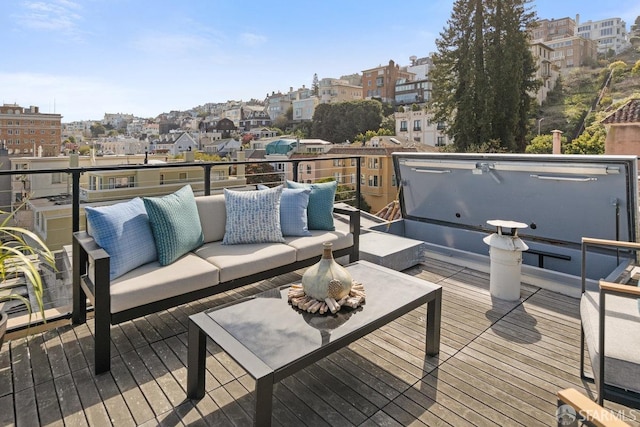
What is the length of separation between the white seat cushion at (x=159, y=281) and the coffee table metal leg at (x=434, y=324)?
53.0 inches

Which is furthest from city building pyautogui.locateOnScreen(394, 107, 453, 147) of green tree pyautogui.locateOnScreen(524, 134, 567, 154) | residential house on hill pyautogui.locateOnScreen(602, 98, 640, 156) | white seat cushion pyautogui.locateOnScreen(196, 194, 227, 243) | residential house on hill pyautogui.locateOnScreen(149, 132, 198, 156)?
white seat cushion pyautogui.locateOnScreen(196, 194, 227, 243)

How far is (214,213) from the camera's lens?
299cm

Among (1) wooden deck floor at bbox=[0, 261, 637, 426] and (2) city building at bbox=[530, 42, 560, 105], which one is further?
(2) city building at bbox=[530, 42, 560, 105]

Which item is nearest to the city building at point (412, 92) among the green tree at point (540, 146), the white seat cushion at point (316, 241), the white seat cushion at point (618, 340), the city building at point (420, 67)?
the city building at point (420, 67)

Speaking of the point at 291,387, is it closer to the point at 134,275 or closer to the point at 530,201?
the point at 134,275

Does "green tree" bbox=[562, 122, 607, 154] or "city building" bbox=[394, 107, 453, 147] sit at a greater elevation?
"city building" bbox=[394, 107, 453, 147]

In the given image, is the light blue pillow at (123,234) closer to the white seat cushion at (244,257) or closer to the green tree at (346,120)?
the white seat cushion at (244,257)

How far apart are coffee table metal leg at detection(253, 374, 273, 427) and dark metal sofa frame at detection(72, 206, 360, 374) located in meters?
1.10

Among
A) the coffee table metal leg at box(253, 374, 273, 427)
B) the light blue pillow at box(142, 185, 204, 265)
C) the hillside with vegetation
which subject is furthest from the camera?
the hillside with vegetation

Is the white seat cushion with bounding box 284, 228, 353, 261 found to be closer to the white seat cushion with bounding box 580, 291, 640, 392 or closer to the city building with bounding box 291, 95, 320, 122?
the white seat cushion with bounding box 580, 291, 640, 392

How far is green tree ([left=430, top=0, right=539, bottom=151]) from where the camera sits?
49.2 ft

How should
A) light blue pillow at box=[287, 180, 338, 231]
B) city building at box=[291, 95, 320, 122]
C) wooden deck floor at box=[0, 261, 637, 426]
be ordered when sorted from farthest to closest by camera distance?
city building at box=[291, 95, 320, 122] < light blue pillow at box=[287, 180, 338, 231] < wooden deck floor at box=[0, 261, 637, 426]

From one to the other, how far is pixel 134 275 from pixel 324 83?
61.2 m

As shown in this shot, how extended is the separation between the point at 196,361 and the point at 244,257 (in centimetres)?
97
